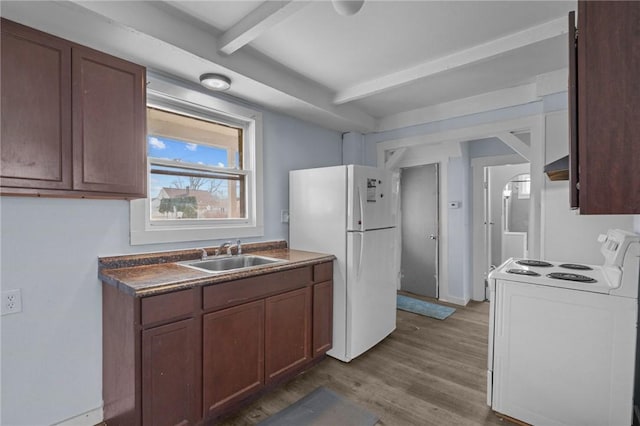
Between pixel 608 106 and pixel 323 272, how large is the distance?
2.02m

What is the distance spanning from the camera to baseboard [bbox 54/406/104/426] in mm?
1821

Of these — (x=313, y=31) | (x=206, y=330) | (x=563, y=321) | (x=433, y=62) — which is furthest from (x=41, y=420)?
(x=433, y=62)

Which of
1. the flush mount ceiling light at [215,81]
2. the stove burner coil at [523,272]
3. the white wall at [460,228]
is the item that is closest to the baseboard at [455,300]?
the white wall at [460,228]

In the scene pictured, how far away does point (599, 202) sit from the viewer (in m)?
1.03

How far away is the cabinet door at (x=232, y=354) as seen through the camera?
5.88 feet

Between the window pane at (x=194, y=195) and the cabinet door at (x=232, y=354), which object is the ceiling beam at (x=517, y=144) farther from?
the cabinet door at (x=232, y=354)

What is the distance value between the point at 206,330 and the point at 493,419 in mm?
1852

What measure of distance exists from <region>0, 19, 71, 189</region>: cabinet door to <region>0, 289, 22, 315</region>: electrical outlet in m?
0.66

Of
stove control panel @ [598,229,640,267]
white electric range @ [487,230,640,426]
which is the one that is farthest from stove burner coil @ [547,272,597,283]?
stove control panel @ [598,229,640,267]

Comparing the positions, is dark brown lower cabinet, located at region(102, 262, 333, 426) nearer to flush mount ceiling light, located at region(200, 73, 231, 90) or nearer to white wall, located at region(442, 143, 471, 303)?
flush mount ceiling light, located at region(200, 73, 231, 90)

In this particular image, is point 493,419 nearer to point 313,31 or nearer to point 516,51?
point 516,51

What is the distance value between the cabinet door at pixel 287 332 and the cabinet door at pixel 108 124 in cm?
117

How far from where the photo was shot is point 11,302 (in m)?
1.64

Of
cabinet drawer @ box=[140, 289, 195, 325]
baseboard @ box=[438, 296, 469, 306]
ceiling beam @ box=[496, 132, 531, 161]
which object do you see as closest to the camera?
cabinet drawer @ box=[140, 289, 195, 325]
